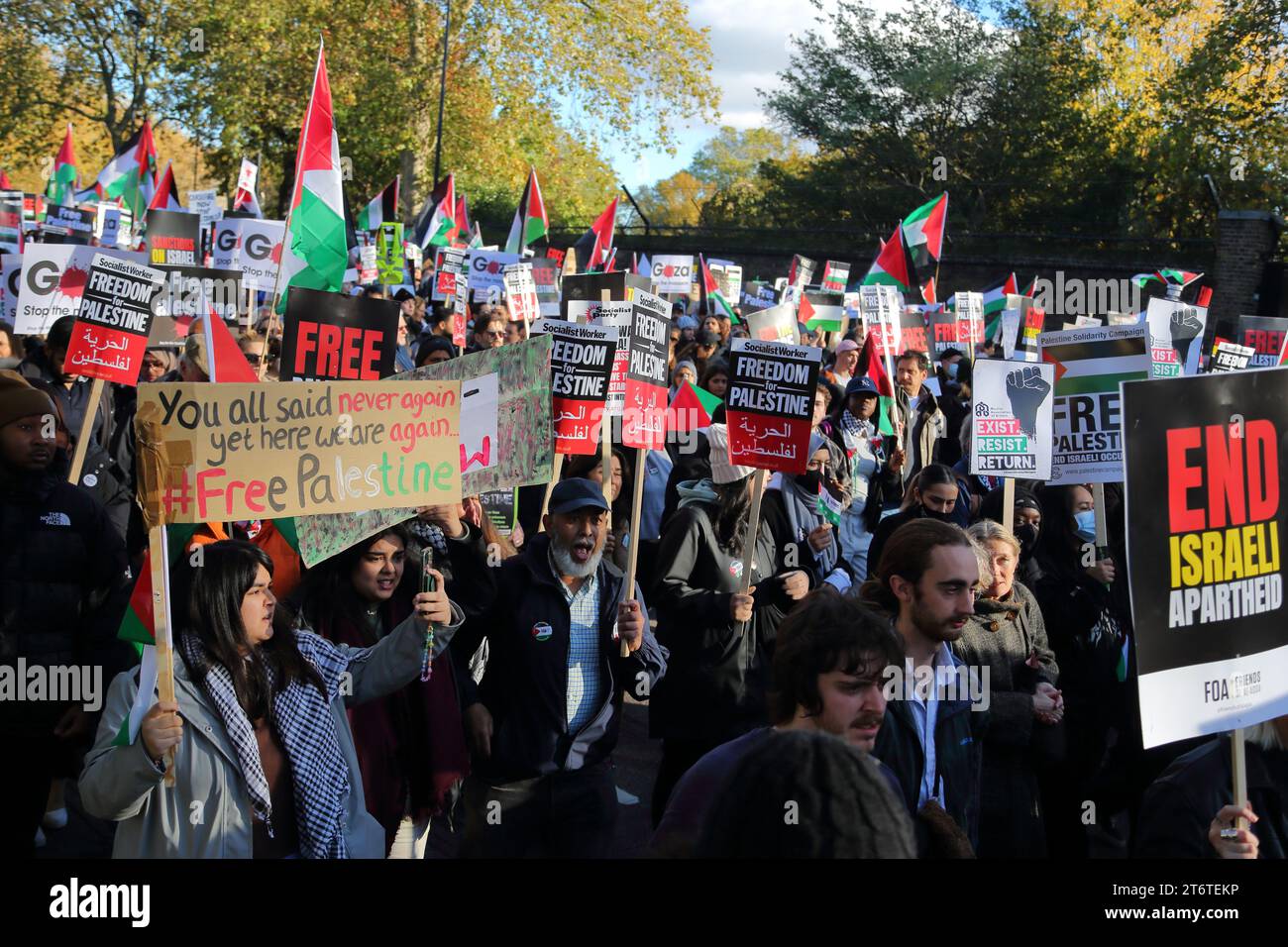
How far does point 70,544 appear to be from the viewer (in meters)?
4.57

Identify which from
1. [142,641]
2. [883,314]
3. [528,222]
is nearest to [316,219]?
[142,641]

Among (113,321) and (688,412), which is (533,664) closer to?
(688,412)

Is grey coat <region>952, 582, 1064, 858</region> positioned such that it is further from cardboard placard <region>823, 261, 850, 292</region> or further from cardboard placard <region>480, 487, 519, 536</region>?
cardboard placard <region>823, 261, 850, 292</region>

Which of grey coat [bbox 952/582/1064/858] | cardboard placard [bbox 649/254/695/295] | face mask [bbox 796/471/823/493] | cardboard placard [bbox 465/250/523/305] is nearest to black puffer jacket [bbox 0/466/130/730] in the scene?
grey coat [bbox 952/582/1064/858]

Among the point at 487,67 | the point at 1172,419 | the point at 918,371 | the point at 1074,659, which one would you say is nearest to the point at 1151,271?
the point at 487,67

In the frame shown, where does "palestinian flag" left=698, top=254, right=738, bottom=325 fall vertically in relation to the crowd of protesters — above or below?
above

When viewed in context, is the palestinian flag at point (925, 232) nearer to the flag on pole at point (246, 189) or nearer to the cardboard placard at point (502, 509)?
the flag on pole at point (246, 189)

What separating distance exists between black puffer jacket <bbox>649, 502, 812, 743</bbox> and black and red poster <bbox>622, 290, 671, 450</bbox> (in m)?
1.11

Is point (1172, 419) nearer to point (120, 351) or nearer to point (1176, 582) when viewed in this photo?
point (1176, 582)

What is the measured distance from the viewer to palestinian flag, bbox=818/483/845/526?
648cm

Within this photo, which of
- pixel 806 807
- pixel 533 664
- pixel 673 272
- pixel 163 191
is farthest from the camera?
pixel 673 272

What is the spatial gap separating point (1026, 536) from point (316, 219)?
439 centimetres

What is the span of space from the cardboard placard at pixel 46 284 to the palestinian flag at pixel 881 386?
505 centimetres

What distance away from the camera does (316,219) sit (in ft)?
26.2
